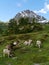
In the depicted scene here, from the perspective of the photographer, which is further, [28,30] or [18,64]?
[28,30]

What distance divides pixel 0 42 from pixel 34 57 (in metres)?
36.5

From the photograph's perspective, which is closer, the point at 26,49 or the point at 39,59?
the point at 39,59

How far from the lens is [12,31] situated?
13762 centimetres

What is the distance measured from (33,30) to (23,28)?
23.4 feet

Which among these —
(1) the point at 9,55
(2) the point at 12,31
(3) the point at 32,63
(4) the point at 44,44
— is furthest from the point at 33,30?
(3) the point at 32,63

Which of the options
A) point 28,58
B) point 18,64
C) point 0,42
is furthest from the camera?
point 0,42

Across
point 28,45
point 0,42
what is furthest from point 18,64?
point 0,42

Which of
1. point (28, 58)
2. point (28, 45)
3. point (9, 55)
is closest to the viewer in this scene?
point (28, 58)

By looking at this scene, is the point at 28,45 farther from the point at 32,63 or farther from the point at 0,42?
the point at 32,63

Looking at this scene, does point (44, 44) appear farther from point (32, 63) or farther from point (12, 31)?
point (12, 31)

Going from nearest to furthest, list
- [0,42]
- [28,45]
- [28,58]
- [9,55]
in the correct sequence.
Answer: [28,58] < [9,55] < [28,45] < [0,42]

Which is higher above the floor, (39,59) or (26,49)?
(26,49)

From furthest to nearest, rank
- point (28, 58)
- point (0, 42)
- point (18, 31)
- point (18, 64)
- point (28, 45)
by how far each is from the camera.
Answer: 1. point (18, 31)
2. point (0, 42)
3. point (28, 45)
4. point (28, 58)
5. point (18, 64)

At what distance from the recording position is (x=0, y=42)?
285 feet
